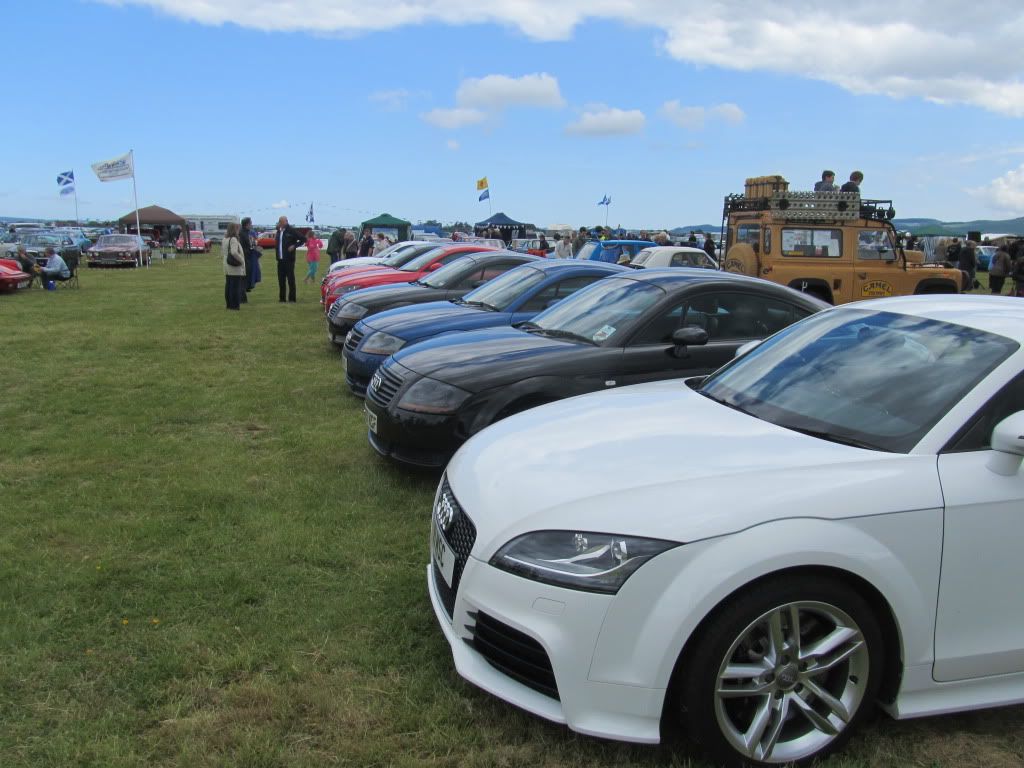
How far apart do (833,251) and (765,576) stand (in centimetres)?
1099

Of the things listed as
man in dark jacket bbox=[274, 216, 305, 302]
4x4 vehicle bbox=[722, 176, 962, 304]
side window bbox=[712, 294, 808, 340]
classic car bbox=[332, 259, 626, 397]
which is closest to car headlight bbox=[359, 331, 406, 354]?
classic car bbox=[332, 259, 626, 397]

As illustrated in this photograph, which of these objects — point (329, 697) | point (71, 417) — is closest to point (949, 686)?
point (329, 697)

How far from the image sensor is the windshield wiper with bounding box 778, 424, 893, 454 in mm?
2664

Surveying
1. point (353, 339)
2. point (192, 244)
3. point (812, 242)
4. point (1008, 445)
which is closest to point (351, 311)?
point (353, 339)

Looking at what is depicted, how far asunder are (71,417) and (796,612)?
263 inches

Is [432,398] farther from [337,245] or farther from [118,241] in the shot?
[118,241]

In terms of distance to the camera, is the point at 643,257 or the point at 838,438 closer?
the point at 838,438

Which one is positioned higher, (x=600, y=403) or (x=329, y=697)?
(x=600, y=403)

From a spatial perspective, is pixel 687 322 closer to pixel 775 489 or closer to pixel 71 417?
pixel 775 489

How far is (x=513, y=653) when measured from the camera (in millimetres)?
2502

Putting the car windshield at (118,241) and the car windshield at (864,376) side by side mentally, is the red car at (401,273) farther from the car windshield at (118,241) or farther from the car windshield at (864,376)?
the car windshield at (118,241)

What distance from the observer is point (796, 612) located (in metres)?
2.38

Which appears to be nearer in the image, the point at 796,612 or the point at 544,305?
the point at 796,612

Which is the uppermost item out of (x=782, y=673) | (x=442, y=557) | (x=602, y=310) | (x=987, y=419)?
(x=602, y=310)
